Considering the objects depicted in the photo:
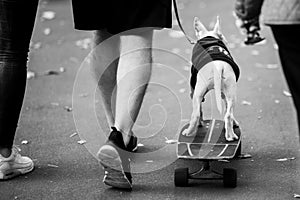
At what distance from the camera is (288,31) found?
335 cm

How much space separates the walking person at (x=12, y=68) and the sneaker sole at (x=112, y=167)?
2.36 ft

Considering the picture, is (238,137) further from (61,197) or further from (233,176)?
(61,197)

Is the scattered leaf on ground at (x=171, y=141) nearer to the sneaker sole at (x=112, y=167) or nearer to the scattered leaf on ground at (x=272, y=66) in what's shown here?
the sneaker sole at (x=112, y=167)

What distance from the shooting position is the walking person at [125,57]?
4.32m

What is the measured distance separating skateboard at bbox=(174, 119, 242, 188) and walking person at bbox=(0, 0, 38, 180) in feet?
3.47

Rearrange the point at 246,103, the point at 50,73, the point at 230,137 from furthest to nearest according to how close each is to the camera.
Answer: the point at 50,73
the point at 246,103
the point at 230,137

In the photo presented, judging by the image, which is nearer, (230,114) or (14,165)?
(230,114)

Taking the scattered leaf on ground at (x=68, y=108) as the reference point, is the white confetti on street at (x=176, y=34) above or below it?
below

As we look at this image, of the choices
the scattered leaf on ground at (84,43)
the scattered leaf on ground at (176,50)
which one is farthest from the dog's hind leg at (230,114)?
the scattered leaf on ground at (84,43)

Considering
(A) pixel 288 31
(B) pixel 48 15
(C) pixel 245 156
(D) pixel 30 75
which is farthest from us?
(B) pixel 48 15

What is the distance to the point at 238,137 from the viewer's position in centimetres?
475

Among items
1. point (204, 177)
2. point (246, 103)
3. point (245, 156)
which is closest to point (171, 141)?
point (245, 156)

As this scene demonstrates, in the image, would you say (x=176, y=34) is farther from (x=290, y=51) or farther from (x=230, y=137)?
(x=290, y=51)

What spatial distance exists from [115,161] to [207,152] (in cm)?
62
